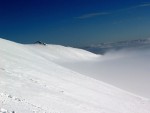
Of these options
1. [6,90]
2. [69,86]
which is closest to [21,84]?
[6,90]

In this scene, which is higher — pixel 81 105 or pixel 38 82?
pixel 38 82

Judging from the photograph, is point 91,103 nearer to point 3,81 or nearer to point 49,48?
point 3,81

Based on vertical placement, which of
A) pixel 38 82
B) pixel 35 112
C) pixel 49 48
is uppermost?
pixel 49 48

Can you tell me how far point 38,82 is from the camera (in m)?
39.8

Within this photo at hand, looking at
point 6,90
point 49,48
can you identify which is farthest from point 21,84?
point 49,48

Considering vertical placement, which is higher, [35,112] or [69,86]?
[69,86]

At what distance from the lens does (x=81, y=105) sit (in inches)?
1328

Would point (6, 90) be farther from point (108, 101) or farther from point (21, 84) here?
point (108, 101)

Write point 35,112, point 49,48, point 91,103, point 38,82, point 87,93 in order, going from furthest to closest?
point 49,48 → point 87,93 → point 38,82 → point 91,103 → point 35,112

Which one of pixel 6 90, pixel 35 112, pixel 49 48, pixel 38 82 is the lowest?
pixel 35 112

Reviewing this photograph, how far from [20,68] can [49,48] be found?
391 ft

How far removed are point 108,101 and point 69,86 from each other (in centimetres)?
548

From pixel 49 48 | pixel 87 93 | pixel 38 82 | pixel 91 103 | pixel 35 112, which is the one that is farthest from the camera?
pixel 49 48

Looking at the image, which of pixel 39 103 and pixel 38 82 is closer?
pixel 39 103
